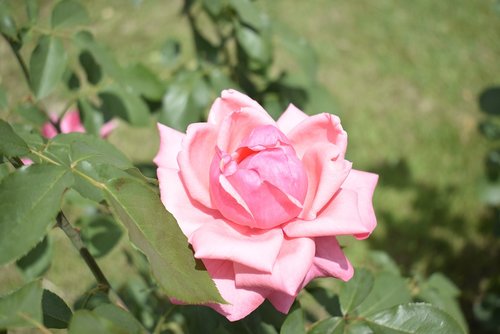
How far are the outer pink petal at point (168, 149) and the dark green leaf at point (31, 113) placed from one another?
25.5 inches

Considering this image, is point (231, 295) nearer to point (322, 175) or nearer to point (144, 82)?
point (322, 175)

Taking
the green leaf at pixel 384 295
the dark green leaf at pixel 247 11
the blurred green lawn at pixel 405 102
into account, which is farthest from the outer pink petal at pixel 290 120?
the blurred green lawn at pixel 405 102

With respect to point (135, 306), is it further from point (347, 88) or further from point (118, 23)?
point (118, 23)

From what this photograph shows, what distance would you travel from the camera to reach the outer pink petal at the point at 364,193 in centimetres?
80

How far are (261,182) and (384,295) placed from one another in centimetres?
49

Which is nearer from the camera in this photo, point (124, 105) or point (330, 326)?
point (330, 326)

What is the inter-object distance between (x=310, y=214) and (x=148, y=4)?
4.23 m

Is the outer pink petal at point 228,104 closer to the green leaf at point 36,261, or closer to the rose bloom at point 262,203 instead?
the rose bloom at point 262,203

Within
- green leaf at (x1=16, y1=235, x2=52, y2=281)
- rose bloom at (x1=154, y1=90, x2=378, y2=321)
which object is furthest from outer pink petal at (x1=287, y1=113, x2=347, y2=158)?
green leaf at (x1=16, y1=235, x2=52, y2=281)

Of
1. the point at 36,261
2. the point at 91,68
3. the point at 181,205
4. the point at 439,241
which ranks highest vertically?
the point at 181,205

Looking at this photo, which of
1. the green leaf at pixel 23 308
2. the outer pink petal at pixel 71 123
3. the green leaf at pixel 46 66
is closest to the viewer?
the green leaf at pixel 23 308

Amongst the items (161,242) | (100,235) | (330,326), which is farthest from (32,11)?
(330,326)

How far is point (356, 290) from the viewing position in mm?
1042

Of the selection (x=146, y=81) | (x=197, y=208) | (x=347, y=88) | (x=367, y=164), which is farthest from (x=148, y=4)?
(x=197, y=208)
